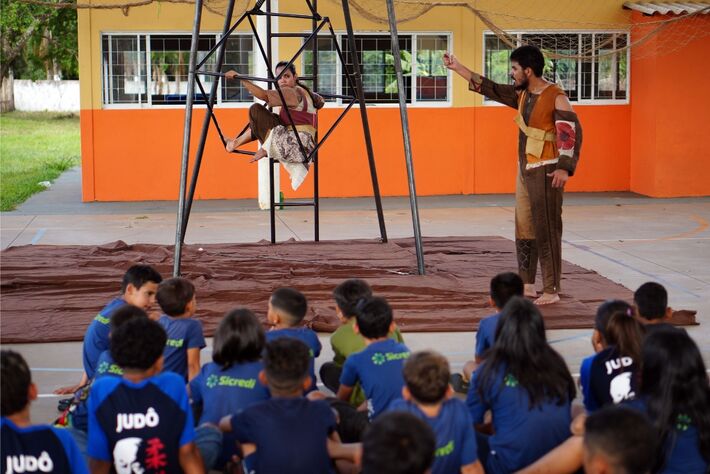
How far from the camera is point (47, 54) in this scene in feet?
128

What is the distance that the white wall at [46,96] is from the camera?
47.7 m

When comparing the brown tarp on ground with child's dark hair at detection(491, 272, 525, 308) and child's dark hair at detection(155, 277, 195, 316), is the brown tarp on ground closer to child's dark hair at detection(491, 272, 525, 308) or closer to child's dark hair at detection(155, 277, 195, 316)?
child's dark hair at detection(491, 272, 525, 308)

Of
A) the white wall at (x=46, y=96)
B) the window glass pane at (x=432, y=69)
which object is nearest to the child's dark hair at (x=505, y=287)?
the window glass pane at (x=432, y=69)

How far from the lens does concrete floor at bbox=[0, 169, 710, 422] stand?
24.9ft

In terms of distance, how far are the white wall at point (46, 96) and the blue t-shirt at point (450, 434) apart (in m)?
45.6

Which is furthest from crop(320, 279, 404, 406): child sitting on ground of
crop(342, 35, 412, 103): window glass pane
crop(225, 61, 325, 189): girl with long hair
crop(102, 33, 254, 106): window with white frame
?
crop(342, 35, 412, 103): window glass pane

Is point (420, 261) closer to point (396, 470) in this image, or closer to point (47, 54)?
point (396, 470)

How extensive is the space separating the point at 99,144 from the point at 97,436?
494 inches

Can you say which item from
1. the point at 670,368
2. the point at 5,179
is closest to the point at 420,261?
the point at 670,368

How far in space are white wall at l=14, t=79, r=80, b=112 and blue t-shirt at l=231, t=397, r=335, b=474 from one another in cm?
4539

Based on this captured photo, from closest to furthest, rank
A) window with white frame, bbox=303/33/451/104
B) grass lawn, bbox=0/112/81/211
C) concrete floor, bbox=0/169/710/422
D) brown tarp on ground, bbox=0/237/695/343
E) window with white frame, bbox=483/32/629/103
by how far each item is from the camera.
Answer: concrete floor, bbox=0/169/710/422 → brown tarp on ground, bbox=0/237/695/343 → window with white frame, bbox=303/33/451/104 → window with white frame, bbox=483/32/629/103 → grass lawn, bbox=0/112/81/211

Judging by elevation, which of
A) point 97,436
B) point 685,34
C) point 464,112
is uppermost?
point 685,34

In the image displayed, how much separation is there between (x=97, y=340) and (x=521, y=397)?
2338 millimetres

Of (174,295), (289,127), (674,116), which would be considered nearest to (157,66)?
(289,127)
